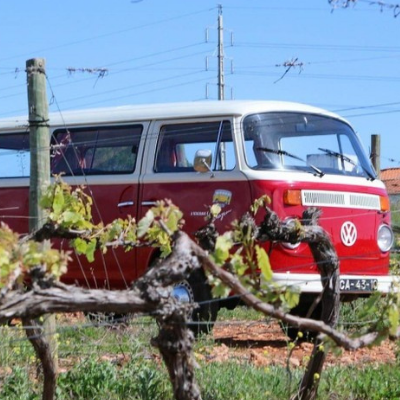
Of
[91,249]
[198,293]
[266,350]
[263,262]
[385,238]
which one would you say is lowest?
[266,350]

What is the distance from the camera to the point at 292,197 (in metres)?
9.29

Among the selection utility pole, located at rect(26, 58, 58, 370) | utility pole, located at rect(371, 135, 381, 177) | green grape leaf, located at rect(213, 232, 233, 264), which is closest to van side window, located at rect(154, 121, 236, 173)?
utility pole, located at rect(26, 58, 58, 370)

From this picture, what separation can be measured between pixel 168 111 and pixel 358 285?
2.55 m

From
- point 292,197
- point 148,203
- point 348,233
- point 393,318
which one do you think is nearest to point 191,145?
point 148,203

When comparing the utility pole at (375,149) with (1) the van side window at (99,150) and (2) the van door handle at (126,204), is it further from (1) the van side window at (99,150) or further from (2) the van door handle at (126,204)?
(2) the van door handle at (126,204)

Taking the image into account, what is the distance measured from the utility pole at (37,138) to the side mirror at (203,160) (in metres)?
2.71

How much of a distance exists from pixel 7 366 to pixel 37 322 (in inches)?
47.6

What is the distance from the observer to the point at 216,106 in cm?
984

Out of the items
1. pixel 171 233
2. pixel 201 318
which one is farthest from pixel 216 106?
pixel 171 233

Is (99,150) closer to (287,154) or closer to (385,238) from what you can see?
(287,154)

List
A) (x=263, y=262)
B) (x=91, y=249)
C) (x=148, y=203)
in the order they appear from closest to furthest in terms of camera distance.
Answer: (x=263, y=262), (x=91, y=249), (x=148, y=203)

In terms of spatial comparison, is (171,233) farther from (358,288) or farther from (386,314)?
(358,288)

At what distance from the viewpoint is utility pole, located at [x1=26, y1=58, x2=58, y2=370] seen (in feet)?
21.9

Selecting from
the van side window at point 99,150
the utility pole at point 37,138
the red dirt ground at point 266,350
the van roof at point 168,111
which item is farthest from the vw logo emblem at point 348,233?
the utility pole at point 37,138
